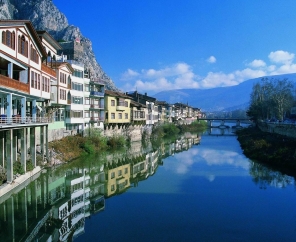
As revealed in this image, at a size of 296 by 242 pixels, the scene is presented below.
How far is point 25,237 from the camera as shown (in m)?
16.0

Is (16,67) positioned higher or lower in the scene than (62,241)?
higher

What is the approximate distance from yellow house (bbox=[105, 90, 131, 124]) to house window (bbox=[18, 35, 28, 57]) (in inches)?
1257

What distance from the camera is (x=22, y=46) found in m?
26.3

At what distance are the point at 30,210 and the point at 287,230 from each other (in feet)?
50.0

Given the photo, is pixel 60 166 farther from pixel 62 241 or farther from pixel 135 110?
pixel 135 110

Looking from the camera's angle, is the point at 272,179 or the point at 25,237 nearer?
the point at 25,237

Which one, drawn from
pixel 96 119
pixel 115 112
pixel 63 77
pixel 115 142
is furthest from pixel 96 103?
pixel 63 77

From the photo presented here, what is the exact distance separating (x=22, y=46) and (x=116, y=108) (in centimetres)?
3670

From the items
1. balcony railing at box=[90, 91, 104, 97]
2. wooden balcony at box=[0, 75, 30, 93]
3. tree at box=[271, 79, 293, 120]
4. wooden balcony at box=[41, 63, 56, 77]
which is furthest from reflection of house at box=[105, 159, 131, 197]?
tree at box=[271, 79, 293, 120]

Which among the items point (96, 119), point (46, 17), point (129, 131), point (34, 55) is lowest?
point (129, 131)

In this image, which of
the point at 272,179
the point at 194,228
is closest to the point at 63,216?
the point at 194,228

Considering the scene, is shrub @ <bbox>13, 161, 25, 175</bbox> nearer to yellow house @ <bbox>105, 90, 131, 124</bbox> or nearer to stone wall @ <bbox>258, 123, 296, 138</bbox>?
yellow house @ <bbox>105, 90, 131, 124</bbox>

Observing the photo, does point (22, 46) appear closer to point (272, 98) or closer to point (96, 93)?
point (96, 93)

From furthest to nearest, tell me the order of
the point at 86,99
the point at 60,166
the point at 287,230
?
the point at 86,99, the point at 60,166, the point at 287,230
